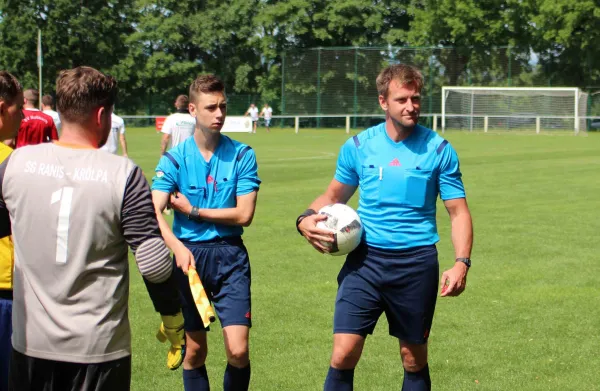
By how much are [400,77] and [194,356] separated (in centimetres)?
214

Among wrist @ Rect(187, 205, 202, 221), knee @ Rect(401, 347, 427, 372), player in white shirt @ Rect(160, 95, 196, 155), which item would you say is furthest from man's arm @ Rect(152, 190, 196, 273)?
player in white shirt @ Rect(160, 95, 196, 155)

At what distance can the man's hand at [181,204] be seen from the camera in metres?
5.54

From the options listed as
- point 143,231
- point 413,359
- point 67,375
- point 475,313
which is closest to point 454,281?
point 413,359

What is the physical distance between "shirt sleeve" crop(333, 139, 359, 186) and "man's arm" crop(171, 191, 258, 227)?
0.58 metres

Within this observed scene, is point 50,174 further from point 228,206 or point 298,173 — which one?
point 298,173

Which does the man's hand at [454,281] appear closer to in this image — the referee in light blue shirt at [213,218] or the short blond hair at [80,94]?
the referee in light blue shirt at [213,218]

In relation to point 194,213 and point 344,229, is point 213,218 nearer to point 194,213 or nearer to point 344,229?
point 194,213

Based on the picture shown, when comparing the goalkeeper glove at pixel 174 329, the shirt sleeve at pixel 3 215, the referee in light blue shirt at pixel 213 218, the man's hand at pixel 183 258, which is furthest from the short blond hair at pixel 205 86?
the shirt sleeve at pixel 3 215

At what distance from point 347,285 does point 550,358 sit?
2391mm

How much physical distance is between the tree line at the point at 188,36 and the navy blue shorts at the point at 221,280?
173 feet

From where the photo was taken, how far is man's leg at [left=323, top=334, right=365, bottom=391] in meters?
5.26

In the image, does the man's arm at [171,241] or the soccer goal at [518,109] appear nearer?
the man's arm at [171,241]

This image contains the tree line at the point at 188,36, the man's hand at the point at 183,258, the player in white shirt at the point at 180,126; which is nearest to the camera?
the man's hand at the point at 183,258

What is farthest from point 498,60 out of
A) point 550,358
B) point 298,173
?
point 550,358
